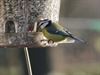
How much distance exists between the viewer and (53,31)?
9.14 ft

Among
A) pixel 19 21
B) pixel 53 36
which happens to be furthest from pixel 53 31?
pixel 19 21

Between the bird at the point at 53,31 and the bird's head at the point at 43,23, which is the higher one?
the bird's head at the point at 43,23

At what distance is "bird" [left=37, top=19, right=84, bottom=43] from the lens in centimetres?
273

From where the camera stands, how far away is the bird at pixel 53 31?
273 centimetres

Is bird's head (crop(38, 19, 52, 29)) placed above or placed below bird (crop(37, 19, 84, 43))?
above

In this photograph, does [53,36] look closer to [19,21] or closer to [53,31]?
[53,31]

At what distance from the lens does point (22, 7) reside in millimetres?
2742

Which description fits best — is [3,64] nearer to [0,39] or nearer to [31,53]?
[31,53]

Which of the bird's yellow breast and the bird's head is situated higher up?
the bird's head

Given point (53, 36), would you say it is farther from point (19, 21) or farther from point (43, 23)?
point (19, 21)

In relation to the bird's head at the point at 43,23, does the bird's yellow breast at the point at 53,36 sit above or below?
below

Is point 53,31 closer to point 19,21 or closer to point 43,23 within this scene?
point 43,23

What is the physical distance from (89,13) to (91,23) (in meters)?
0.38

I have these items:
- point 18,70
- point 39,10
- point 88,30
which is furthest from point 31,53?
point 39,10
